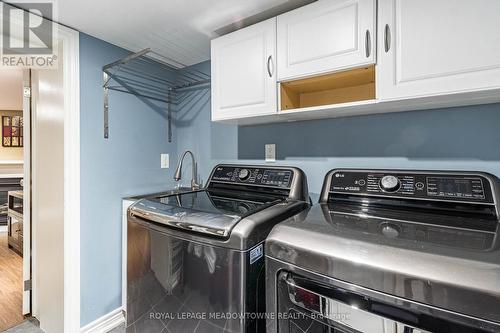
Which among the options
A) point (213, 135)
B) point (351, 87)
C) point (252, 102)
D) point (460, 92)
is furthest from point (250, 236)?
point (213, 135)

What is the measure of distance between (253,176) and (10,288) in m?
2.64

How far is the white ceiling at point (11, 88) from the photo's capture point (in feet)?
9.60

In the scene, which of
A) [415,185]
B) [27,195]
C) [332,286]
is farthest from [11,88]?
[415,185]

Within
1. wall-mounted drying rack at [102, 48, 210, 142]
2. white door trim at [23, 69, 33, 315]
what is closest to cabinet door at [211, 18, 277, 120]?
wall-mounted drying rack at [102, 48, 210, 142]

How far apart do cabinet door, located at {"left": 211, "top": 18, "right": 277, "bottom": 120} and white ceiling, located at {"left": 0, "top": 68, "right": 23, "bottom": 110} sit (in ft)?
9.12

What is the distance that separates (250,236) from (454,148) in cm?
108

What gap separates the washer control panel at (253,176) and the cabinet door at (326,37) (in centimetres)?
57

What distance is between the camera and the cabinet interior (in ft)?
4.22

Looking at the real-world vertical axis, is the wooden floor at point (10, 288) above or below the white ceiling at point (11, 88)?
below

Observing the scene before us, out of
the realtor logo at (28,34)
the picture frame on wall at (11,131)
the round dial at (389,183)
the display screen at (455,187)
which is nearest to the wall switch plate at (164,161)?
the realtor logo at (28,34)

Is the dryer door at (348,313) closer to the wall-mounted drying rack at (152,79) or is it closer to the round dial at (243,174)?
the round dial at (243,174)

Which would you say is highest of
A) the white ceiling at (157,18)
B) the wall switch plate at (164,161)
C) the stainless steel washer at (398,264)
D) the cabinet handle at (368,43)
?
the white ceiling at (157,18)

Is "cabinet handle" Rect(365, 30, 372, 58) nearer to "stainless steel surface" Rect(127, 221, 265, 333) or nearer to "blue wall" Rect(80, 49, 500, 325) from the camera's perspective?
"blue wall" Rect(80, 49, 500, 325)

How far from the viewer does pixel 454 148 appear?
121cm
